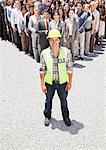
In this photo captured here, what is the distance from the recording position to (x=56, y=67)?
685 centimetres

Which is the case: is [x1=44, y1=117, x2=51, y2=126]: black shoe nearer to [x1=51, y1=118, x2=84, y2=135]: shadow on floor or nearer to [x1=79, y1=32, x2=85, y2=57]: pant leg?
[x1=51, y1=118, x2=84, y2=135]: shadow on floor

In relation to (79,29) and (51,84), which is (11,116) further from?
(79,29)

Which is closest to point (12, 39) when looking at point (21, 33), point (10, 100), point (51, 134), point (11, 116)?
point (21, 33)

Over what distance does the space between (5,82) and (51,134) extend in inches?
137

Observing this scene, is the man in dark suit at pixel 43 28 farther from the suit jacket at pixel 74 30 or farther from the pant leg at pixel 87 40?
the pant leg at pixel 87 40

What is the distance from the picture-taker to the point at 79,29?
11773 mm

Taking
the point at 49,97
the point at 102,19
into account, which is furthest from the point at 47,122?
the point at 102,19

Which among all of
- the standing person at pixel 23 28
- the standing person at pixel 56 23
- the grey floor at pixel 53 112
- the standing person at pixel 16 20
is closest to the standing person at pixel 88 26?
the grey floor at pixel 53 112

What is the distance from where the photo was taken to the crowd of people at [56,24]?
436 inches

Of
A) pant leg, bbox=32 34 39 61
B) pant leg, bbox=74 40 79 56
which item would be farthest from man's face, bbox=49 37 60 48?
pant leg, bbox=74 40 79 56

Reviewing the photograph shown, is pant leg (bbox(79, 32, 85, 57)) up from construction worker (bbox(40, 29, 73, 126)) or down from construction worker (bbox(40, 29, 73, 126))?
down

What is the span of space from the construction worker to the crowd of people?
3.83 m

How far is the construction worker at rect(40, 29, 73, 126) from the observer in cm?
673

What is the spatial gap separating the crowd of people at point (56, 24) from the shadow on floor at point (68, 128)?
3.69 m
